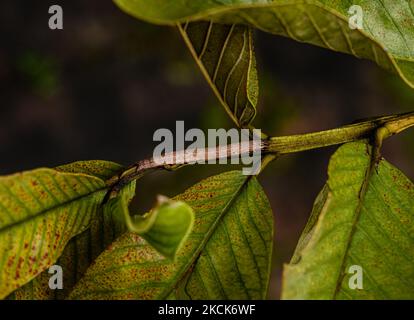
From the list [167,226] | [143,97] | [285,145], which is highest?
[143,97]

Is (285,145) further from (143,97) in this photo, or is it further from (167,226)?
(143,97)

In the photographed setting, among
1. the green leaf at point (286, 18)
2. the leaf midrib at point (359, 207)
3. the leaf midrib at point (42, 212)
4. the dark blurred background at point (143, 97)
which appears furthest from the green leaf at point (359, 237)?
the dark blurred background at point (143, 97)

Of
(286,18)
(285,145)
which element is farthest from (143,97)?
(286,18)

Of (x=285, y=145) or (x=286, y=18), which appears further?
(x=285, y=145)

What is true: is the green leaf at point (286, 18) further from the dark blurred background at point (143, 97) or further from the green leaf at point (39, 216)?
the dark blurred background at point (143, 97)

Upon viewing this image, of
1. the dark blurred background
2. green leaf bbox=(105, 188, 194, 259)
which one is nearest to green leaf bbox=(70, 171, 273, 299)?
green leaf bbox=(105, 188, 194, 259)

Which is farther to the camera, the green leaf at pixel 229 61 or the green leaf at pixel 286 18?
the green leaf at pixel 229 61

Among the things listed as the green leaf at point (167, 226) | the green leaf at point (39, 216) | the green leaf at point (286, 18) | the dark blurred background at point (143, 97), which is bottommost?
the green leaf at point (167, 226)
